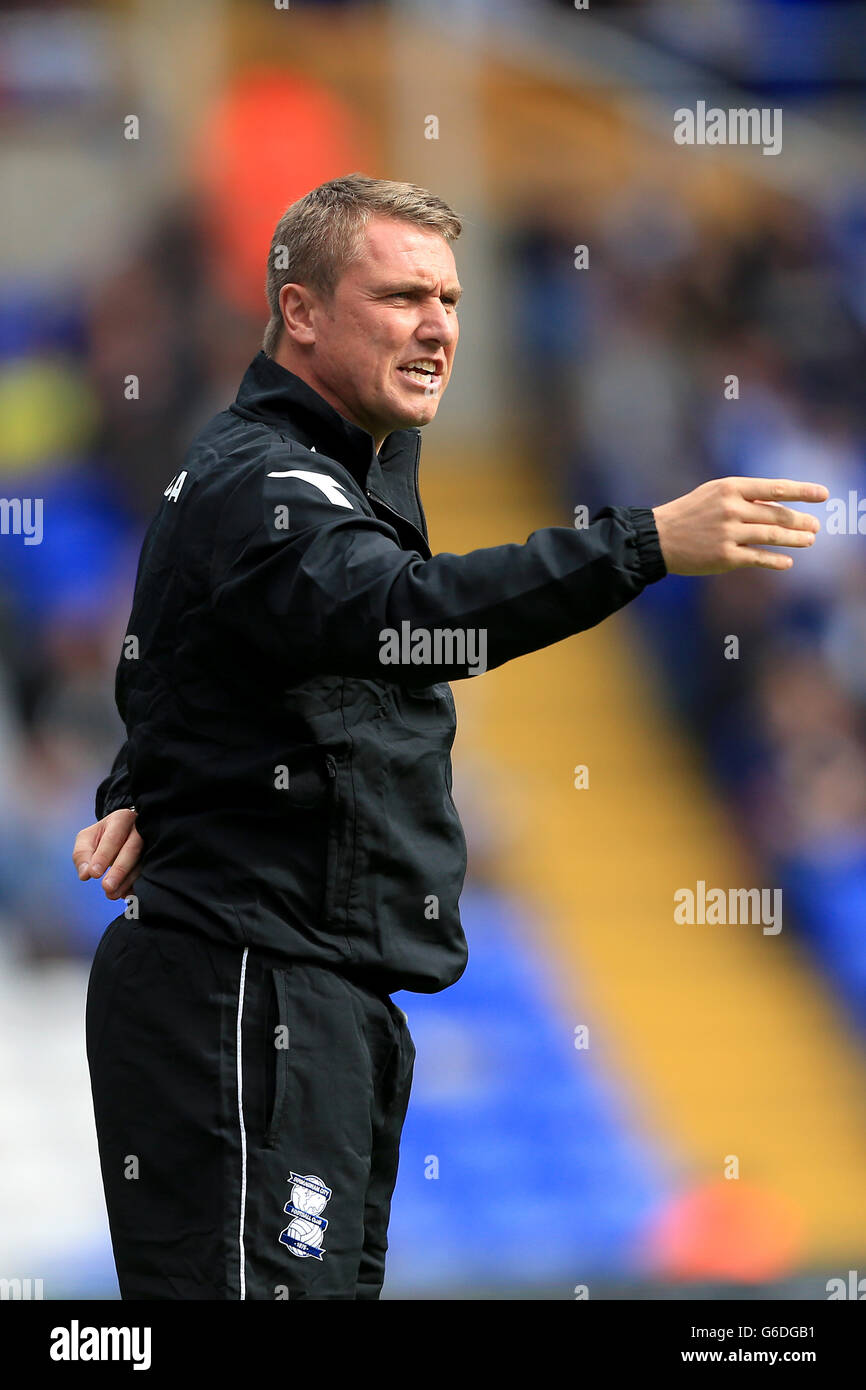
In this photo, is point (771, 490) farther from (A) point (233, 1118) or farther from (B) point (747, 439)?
(B) point (747, 439)

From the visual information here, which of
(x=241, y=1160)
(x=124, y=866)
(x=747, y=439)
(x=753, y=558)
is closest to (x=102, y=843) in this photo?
(x=124, y=866)

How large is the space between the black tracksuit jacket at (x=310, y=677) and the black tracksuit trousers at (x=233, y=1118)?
0.13 feet

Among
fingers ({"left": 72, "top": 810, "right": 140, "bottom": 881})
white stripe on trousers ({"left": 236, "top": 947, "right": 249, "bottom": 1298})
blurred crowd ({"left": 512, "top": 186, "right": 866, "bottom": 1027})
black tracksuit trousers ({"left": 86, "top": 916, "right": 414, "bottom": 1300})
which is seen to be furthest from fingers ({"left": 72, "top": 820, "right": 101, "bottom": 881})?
blurred crowd ({"left": 512, "top": 186, "right": 866, "bottom": 1027})

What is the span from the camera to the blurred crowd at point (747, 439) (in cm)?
449

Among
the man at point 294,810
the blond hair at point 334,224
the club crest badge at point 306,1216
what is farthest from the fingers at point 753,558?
the club crest badge at point 306,1216

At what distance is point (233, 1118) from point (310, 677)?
1.29ft

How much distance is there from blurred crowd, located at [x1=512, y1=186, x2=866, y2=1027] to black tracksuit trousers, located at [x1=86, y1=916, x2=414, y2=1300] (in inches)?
116

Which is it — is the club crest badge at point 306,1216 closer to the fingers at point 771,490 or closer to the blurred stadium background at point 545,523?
the fingers at point 771,490

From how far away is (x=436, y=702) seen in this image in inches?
69.4

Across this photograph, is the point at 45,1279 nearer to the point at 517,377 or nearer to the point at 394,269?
the point at 394,269

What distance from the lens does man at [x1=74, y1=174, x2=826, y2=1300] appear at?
1504 millimetres

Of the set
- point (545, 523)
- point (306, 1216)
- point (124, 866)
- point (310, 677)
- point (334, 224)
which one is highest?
point (545, 523)

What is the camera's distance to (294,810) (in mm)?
1648

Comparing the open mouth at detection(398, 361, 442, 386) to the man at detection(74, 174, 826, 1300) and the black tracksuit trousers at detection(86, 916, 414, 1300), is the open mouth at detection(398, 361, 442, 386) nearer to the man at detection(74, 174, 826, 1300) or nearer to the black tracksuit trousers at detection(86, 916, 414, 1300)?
the man at detection(74, 174, 826, 1300)
